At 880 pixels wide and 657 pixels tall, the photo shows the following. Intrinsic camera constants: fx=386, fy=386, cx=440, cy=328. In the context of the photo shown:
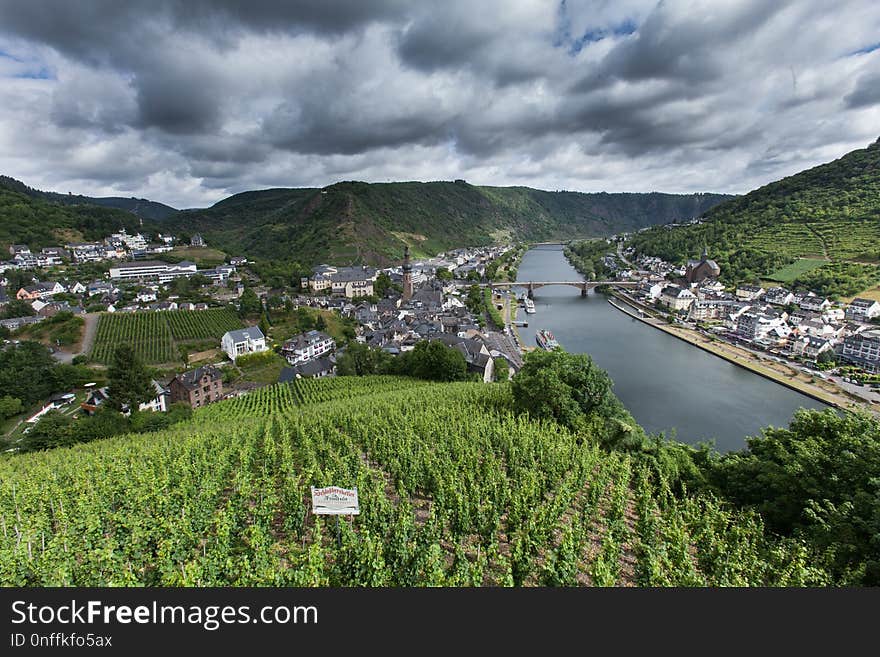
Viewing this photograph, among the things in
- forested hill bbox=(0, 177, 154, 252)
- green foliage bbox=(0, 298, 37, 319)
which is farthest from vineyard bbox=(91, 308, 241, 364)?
forested hill bbox=(0, 177, 154, 252)

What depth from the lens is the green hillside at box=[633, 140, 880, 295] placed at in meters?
59.2

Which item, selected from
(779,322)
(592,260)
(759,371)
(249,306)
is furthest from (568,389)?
(592,260)

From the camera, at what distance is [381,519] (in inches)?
335

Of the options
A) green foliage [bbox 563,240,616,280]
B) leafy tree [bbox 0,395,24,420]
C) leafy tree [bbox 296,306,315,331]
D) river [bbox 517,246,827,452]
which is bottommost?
river [bbox 517,246,827,452]

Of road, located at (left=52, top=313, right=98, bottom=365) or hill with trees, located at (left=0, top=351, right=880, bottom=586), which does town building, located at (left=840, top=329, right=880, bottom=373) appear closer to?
hill with trees, located at (left=0, top=351, right=880, bottom=586)

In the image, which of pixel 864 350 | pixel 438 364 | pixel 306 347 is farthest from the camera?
pixel 306 347

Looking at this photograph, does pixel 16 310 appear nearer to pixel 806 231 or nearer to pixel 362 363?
pixel 362 363

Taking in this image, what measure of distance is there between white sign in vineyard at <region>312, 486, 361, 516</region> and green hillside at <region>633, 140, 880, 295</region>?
72.5m

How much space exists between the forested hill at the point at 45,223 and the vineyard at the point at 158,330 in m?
41.2

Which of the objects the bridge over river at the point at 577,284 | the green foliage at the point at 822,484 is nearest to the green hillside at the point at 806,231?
the bridge over river at the point at 577,284

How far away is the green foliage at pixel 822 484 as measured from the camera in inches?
288

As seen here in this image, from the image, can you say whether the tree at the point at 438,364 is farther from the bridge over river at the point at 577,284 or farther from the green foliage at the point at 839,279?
the green foliage at the point at 839,279

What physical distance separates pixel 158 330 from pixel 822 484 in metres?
51.4

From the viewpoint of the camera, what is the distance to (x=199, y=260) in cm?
7656
